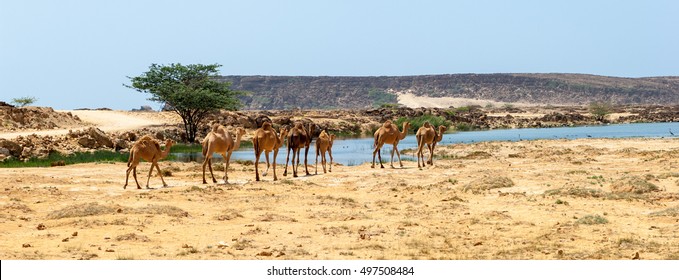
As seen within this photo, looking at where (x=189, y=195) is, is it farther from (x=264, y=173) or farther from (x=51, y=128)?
(x=51, y=128)

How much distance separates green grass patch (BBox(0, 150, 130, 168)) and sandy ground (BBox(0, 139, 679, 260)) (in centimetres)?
300

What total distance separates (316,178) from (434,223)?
10245 millimetres

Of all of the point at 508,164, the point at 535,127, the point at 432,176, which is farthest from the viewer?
the point at 535,127

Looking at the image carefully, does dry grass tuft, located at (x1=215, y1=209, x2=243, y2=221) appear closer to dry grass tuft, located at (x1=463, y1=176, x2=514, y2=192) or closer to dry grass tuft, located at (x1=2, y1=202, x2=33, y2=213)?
dry grass tuft, located at (x1=2, y1=202, x2=33, y2=213)

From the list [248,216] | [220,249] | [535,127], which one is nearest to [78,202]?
[248,216]

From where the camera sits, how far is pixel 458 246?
11.4m

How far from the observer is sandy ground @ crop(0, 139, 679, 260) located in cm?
1109

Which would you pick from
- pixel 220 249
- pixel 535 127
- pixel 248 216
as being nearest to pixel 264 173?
pixel 248 216

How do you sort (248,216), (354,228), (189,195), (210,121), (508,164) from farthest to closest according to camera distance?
(210,121)
(508,164)
(189,195)
(248,216)
(354,228)

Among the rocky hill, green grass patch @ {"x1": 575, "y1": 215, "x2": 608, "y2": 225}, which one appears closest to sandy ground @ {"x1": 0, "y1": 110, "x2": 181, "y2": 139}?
green grass patch @ {"x1": 575, "y1": 215, "x2": 608, "y2": 225}

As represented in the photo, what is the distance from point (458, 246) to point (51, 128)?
4423cm

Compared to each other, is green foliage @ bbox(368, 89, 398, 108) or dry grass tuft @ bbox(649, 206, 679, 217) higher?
green foliage @ bbox(368, 89, 398, 108)

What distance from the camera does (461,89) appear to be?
173 metres

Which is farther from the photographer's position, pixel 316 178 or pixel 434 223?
pixel 316 178
